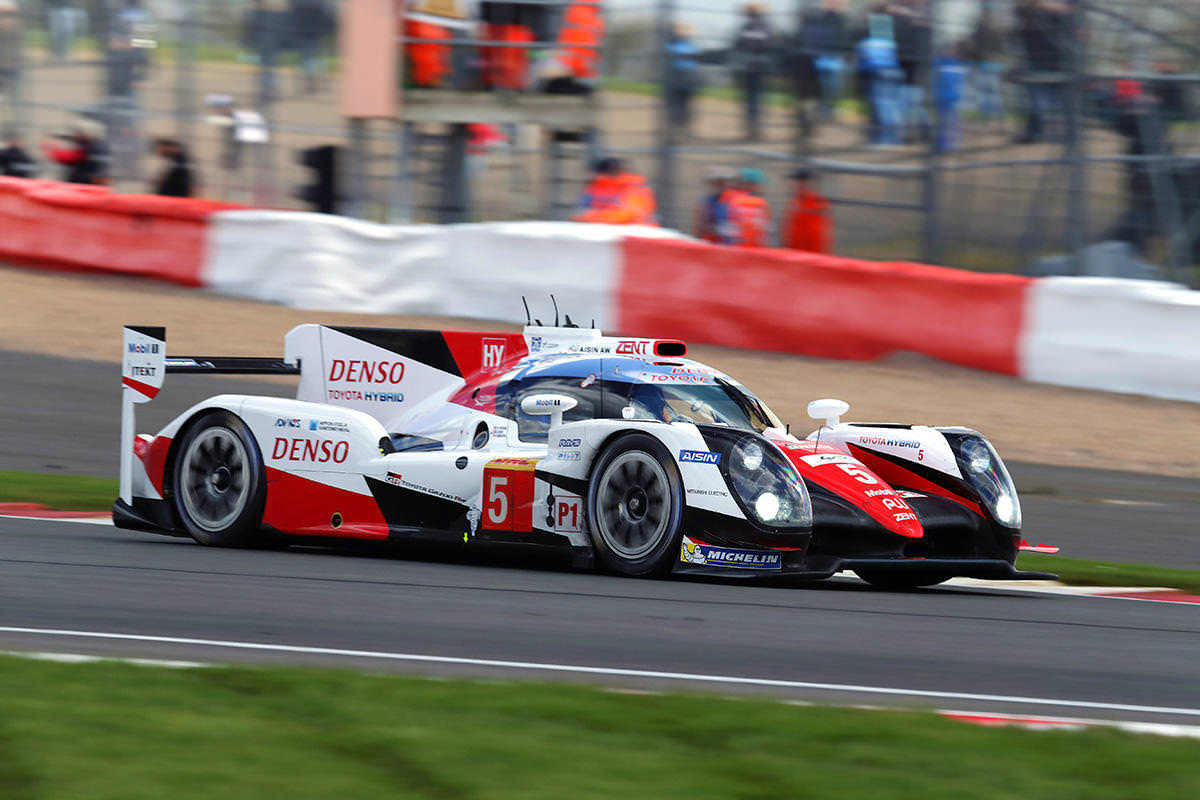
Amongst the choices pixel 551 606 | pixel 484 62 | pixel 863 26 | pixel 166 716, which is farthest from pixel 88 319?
pixel 166 716

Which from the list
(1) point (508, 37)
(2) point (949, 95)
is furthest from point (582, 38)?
(2) point (949, 95)

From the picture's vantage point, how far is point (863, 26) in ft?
51.9

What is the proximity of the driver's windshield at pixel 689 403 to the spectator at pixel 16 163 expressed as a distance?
13.5 metres

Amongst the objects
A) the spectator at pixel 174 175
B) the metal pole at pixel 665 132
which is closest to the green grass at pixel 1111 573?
the metal pole at pixel 665 132

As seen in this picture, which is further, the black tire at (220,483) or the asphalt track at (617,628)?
the black tire at (220,483)

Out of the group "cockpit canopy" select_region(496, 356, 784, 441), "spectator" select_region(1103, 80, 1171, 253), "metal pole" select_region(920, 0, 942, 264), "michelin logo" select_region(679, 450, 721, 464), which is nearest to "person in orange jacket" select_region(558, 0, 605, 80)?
"metal pole" select_region(920, 0, 942, 264)

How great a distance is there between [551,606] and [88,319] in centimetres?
1105

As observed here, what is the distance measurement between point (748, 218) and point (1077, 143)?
9.79 ft

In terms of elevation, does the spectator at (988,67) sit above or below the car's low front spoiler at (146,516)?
above

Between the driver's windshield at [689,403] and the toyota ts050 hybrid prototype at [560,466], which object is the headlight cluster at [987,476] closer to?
the toyota ts050 hybrid prototype at [560,466]

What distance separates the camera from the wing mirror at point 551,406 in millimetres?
7906

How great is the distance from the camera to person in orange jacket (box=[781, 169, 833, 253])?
16.3 m

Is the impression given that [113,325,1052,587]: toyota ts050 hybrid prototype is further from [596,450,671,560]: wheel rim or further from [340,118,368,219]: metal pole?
[340,118,368,219]: metal pole

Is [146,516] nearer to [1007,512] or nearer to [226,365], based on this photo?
[226,365]
